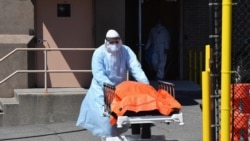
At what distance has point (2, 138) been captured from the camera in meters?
10.1

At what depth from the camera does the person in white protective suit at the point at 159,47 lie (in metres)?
15.9

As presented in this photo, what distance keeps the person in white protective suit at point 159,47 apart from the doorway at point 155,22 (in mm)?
210

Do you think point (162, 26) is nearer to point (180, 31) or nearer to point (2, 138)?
point (180, 31)

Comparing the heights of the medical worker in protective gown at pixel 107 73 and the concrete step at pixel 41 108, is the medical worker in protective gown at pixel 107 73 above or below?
above

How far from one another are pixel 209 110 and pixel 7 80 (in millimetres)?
8168

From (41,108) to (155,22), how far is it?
19.3 ft

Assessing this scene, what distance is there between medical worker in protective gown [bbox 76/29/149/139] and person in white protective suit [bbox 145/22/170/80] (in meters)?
8.28

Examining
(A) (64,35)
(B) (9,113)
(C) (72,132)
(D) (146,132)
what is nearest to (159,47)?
(A) (64,35)

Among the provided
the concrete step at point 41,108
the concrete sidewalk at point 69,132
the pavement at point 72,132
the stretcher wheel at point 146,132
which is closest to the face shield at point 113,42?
the stretcher wheel at point 146,132

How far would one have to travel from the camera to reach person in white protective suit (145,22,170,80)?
15.9m

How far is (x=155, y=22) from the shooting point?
53.5ft

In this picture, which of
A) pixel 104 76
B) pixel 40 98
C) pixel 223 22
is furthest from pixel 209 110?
pixel 40 98

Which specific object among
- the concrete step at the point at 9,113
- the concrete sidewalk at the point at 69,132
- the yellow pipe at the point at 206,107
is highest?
the yellow pipe at the point at 206,107

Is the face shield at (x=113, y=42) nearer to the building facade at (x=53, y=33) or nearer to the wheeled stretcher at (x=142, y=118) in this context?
the wheeled stretcher at (x=142, y=118)
